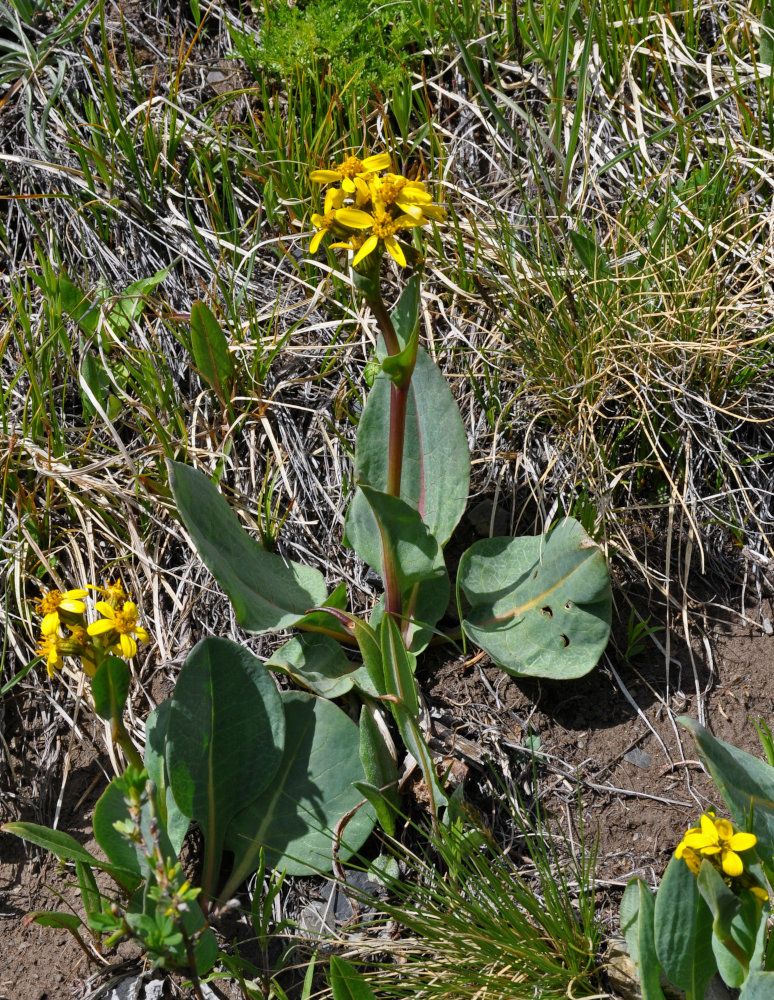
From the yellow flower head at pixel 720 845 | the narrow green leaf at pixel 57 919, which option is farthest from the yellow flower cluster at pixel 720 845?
the narrow green leaf at pixel 57 919

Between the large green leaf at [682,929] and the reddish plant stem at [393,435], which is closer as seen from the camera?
the large green leaf at [682,929]

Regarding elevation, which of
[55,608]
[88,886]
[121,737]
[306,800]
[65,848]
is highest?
[55,608]

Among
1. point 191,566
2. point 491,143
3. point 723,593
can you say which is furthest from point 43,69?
point 723,593

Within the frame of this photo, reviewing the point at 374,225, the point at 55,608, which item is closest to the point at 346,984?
the point at 55,608

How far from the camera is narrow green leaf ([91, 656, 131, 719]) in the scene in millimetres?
1837

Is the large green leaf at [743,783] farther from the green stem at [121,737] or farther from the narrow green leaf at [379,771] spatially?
the green stem at [121,737]

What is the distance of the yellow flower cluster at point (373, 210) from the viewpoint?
74.0 inches

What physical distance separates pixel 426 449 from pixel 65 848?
1299 mm

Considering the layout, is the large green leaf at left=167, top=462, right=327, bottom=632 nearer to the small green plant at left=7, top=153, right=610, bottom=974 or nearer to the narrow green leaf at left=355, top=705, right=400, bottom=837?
the small green plant at left=7, top=153, right=610, bottom=974

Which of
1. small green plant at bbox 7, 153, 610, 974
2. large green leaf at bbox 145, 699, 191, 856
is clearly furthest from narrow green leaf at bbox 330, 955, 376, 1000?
large green leaf at bbox 145, 699, 191, 856

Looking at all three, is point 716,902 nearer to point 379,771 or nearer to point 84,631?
point 379,771

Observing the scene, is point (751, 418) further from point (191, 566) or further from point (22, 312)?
point (22, 312)

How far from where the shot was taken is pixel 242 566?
233 centimetres

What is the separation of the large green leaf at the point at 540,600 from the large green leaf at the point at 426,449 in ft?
0.48
